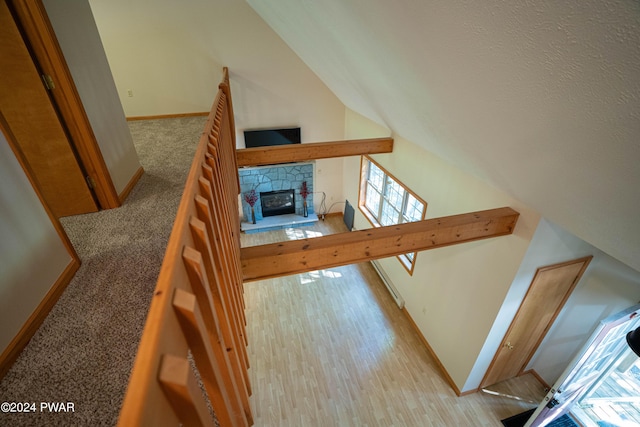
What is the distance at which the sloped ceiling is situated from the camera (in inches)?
33.9

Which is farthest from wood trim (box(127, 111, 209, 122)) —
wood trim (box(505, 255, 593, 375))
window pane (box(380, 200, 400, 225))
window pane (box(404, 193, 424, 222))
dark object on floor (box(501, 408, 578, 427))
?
dark object on floor (box(501, 408, 578, 427))

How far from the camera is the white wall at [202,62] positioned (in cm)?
499

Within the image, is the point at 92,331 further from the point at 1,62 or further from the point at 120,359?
the point at 1,62

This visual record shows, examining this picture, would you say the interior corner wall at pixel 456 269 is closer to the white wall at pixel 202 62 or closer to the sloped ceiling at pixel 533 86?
the sloped ceiling at pixel 533 86

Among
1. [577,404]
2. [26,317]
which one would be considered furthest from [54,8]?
[577,404]

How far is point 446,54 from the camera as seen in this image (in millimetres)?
1410

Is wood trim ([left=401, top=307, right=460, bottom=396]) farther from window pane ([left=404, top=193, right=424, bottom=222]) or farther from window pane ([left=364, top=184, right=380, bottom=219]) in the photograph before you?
window pane ([left=364, top=184, right=380, bottom=219])

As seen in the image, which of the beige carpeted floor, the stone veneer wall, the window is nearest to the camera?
the beige carpeted floor

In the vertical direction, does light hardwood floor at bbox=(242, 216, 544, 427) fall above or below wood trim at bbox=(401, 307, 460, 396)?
below

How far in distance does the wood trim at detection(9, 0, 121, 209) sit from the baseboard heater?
4.42 meters

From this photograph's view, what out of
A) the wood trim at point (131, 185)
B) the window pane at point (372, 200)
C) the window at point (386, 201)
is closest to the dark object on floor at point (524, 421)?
the window at point (386, 201)

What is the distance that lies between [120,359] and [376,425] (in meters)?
3.29

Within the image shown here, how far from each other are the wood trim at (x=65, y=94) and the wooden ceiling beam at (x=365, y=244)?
128 centimetres

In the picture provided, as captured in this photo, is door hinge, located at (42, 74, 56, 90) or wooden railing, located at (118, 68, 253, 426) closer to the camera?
wooden railing, located at (118, 68, 253, 426)
